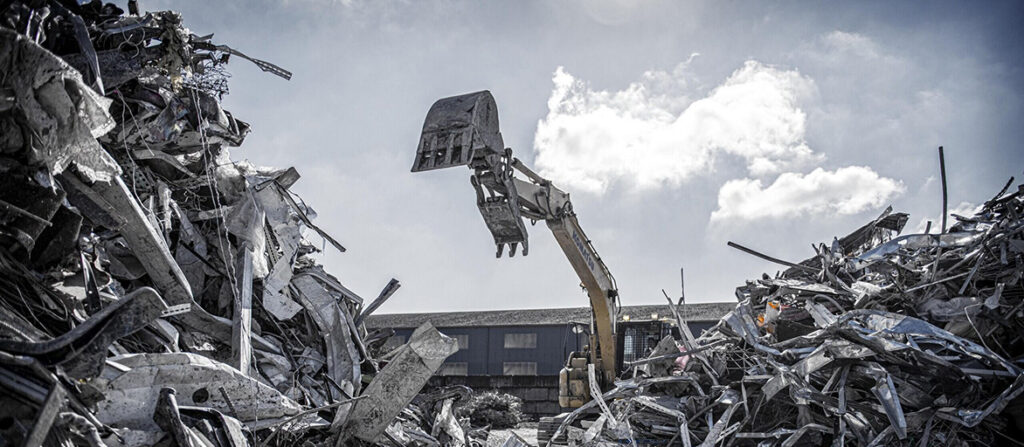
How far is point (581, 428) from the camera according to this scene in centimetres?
880

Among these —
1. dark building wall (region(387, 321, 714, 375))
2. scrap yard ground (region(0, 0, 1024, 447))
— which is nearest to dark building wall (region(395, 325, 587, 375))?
dark building wall (region(387, 321, 714, 375))

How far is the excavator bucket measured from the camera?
6.54 m

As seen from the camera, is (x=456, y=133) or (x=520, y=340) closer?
(x=456, y=133)

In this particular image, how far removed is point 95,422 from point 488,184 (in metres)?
4.65

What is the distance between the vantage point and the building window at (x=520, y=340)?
23297 mm

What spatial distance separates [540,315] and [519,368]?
2.58 meters

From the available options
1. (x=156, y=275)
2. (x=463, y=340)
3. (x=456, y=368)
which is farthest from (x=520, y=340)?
(x=156, y=275)

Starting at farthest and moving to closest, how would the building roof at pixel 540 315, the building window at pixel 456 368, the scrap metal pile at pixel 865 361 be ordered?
the building window at pixel 456 368 → the building roof at pixel 540 315 → the scrap metal pile at pixel 865 361

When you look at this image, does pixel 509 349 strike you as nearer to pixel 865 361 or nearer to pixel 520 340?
pixel 520 340

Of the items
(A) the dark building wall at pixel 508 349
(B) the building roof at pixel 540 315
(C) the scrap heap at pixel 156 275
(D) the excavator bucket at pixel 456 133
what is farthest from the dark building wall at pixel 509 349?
(D) the excavator bucket at pixel 456 133

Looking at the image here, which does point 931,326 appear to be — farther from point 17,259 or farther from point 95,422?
point 17,259

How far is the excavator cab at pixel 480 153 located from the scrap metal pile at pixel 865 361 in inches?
106

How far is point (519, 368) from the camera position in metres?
23.3

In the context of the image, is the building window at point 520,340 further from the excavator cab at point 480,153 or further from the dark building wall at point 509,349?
the excavator cab at point 480,153
